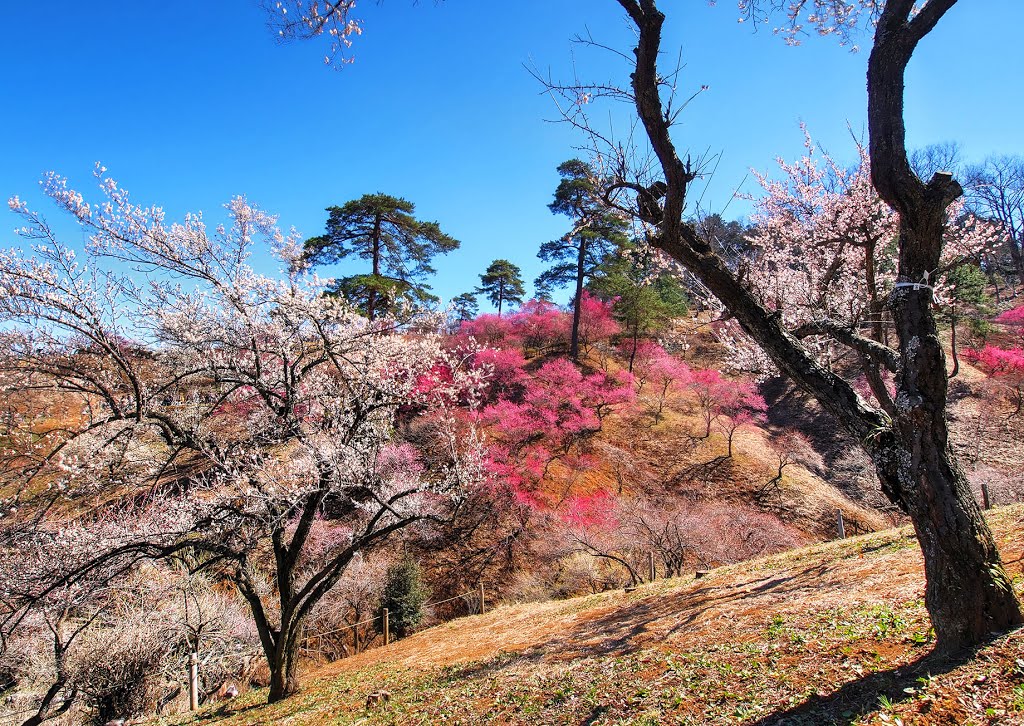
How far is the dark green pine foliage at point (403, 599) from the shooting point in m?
15.3

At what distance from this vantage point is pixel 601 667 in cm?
484

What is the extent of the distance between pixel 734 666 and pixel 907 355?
268 cm

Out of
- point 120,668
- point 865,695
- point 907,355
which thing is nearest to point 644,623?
point 865,695

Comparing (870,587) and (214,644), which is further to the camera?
(214,644)

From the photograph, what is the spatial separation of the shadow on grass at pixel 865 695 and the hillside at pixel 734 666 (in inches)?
0.5

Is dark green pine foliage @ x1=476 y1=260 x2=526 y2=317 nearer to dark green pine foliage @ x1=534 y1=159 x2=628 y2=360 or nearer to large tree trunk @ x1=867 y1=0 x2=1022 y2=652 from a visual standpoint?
dark green pine foliage @ x1=534 y1=159 x2=628 y2=360

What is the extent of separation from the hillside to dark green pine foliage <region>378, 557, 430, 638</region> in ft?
22.4

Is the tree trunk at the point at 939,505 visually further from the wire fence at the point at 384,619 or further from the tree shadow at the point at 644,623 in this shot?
the wire fence at the point at 384,619

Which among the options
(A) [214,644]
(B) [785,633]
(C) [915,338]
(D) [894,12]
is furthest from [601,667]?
(A) [214,644]

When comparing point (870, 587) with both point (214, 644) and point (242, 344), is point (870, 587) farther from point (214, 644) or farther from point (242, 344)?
point (214, 644)

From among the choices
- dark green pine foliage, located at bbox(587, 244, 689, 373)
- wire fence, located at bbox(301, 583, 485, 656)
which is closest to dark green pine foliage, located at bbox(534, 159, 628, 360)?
dark green pine foliage, located at bbox(587, 244, 689, 373)

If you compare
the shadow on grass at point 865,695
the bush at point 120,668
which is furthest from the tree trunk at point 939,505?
the bush at point 120,668

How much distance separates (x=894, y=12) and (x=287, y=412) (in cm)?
748

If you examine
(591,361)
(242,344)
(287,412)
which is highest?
(591,361)
